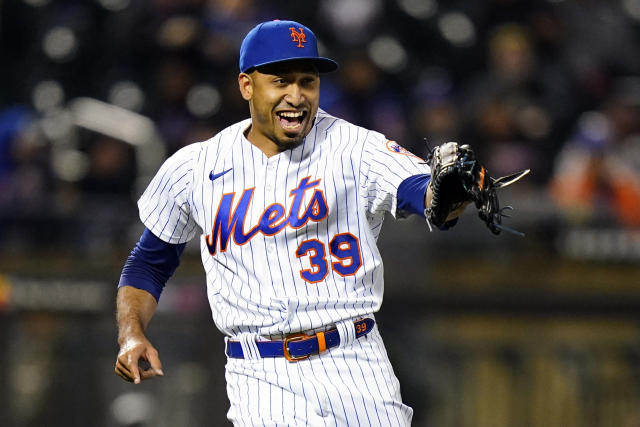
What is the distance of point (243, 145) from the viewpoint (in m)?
3.72

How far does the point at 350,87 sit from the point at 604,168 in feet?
6.38

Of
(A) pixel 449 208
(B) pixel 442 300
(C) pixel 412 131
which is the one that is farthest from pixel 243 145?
(C) pixel 412 131

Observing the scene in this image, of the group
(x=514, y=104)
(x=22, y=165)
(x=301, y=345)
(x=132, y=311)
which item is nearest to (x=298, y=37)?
(x=301, y=345)

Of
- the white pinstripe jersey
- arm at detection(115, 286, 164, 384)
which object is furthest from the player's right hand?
the white pinstripe jersey

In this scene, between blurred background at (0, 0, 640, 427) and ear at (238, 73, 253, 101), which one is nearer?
ear at (238, 73, 253, 101)

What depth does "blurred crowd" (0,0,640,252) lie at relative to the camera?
303 inches

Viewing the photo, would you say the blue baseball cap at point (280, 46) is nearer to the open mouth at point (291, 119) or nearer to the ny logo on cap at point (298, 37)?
the ny logo on cap at point (298, 37)

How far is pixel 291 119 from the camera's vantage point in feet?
11.7

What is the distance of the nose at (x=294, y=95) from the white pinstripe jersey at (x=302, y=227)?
175mm

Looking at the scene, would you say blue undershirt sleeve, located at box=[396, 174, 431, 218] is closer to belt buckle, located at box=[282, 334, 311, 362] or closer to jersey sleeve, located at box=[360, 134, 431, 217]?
jersey sleeve, located at box=[360, 134, 431, 217]

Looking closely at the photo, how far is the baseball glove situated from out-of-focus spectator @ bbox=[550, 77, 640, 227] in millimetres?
3962

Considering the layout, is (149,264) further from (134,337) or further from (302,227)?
(302,227)

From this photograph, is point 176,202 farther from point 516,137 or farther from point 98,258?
point 516,137

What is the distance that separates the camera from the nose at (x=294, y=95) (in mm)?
3508
